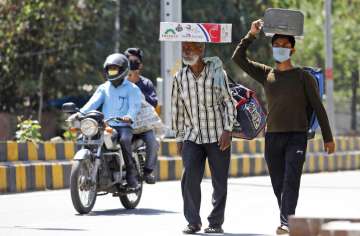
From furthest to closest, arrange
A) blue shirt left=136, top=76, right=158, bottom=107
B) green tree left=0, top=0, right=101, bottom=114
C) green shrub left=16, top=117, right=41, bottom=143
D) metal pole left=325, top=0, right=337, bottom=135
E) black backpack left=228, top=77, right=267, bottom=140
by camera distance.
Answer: metal pole left=325, top=0, right=337, bottom=135 < green tree left=0, top=0, right=101, bottom=114 < green shrub left=16, top=117, right=41, bottom=143 < blue shirt left=136, top=76, right=158, bottom=107 < black backpack left=228, top=77, right=267, bottom=140

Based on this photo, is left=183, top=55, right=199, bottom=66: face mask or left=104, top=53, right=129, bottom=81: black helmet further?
left=104, top=53, right=129, bottom=81: black helmet

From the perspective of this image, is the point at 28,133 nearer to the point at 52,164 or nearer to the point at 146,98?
the point at 52,164

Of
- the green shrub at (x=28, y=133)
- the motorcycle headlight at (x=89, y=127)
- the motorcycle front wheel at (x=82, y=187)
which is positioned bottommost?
the motorcycle front wheel at (x=82, y=187)

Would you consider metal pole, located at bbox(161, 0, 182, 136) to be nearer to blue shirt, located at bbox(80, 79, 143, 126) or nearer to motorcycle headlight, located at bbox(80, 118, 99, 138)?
blue shirt, located at bbox(80, 79, 143, 126)

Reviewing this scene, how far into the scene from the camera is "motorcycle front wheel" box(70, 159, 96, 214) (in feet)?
40.9

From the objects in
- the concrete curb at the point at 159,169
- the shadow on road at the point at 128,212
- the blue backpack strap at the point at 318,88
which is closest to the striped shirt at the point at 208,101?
the blue backpack strap at the point at 318,88

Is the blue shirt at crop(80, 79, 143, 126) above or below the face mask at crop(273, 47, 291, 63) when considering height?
below

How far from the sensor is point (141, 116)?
13742mm

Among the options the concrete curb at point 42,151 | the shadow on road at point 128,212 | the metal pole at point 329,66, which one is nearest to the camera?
the shadow on road at point 128,212

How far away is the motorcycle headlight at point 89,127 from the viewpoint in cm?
1278

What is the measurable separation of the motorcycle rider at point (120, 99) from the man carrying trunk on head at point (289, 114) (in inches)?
129

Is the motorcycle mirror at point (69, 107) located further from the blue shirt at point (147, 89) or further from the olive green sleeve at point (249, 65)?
the olive green sleeve at point (249, 65)

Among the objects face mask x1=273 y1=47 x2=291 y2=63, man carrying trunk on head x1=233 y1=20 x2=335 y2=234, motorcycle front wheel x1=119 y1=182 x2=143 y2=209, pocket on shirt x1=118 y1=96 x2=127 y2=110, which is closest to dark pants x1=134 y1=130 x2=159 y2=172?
motorcycle front wheel x1=119 y1=182 x2=143 y2=209

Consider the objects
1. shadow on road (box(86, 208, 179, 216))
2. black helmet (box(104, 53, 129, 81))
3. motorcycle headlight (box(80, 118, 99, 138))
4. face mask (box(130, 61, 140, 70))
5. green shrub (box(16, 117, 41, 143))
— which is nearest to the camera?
motorcycle headlight (box(80, 118, 99, 138))
